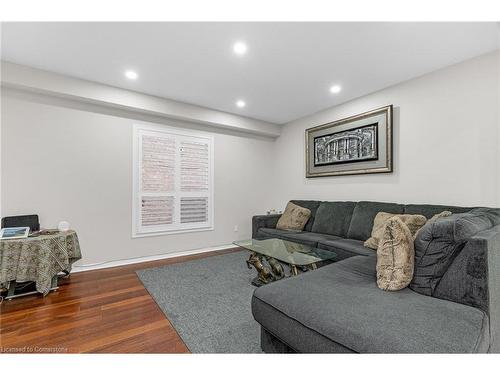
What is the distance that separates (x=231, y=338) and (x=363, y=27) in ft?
8.85

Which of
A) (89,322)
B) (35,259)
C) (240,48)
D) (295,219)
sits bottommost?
(89,322)

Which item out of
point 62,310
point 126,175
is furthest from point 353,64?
point 62,310

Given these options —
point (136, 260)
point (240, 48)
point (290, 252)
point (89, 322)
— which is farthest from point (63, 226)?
point (240, 48)

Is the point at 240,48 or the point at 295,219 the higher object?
the point at 240,48

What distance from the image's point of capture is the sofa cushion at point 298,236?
3111mm

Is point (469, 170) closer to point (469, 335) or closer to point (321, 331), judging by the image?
point (469, 335)

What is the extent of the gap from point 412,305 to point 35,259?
126 inches

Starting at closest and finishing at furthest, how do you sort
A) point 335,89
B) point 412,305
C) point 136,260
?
point 412,305, point 335,89, point 136,260

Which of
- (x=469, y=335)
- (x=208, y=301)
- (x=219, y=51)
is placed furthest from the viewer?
(x=219, y=51)

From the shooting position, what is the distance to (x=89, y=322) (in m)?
1.88

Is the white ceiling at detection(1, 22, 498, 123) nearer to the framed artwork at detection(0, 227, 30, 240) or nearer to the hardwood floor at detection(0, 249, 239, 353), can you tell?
the framed artwork at detection(0, 227, 30, 240)

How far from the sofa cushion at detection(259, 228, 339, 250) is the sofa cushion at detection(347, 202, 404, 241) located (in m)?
0.30

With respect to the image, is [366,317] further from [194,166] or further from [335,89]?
[194,166]

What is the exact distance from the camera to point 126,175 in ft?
11.3
